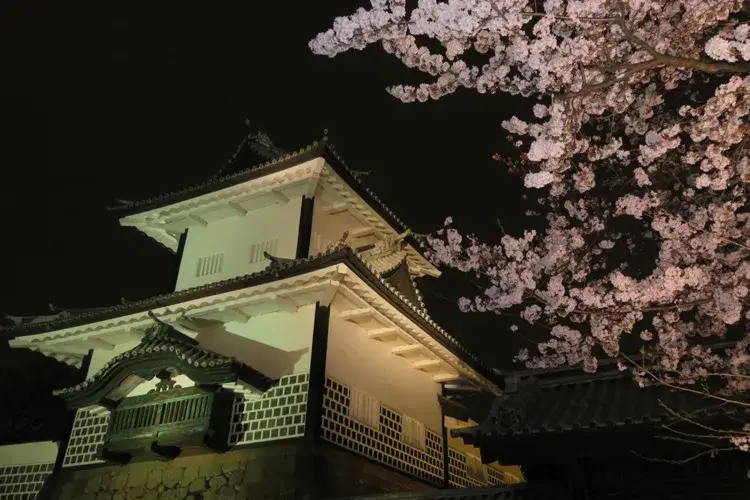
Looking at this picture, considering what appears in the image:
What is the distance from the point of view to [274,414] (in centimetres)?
1197

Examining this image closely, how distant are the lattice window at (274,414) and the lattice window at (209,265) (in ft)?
14.7

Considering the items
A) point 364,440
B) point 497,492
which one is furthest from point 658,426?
point 364,440

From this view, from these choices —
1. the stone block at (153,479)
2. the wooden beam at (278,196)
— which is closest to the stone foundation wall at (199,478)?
the stone block at (153,479)

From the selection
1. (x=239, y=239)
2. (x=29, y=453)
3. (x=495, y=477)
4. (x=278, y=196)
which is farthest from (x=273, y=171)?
(x=495, y=477)

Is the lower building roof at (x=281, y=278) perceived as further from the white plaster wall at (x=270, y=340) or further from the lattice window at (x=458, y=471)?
the lattice window at (x=458, y=471)

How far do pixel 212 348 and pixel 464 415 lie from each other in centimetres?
693

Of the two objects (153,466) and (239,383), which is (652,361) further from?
(153,466)

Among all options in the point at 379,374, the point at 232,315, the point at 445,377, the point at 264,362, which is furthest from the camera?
the point at 445,377

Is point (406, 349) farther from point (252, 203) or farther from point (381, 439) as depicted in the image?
point (252, 203)

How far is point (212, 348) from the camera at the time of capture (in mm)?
13711

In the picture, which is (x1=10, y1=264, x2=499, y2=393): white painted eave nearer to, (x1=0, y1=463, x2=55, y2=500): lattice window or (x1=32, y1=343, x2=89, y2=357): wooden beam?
(x1=32, y1=343, x2=89, y2=357): wooden beam

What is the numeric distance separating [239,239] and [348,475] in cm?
710

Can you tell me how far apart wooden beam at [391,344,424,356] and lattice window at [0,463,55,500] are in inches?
368

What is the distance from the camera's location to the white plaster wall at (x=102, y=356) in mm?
15227
